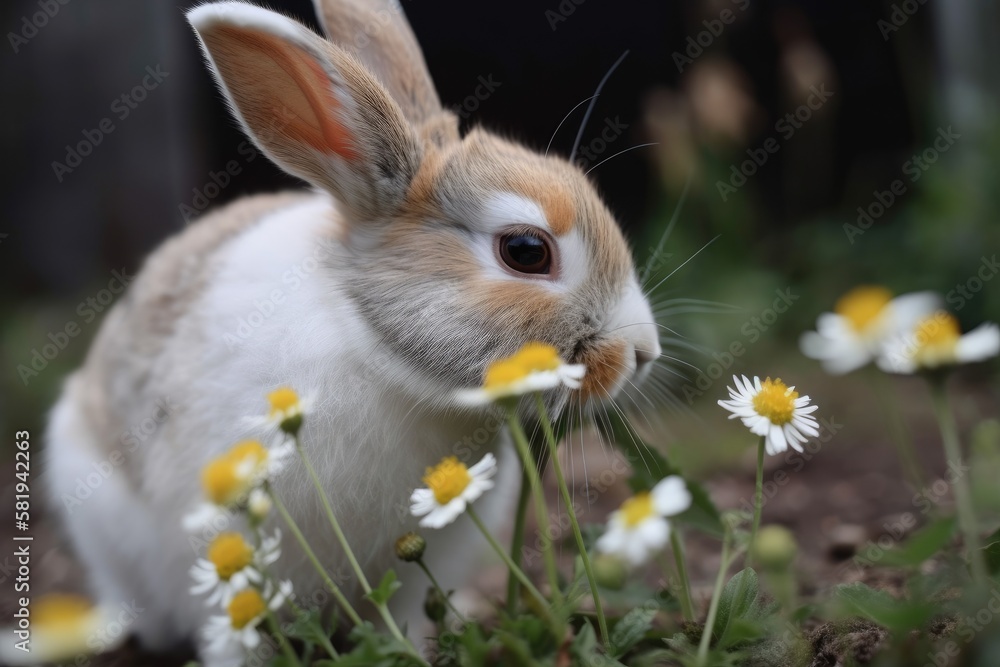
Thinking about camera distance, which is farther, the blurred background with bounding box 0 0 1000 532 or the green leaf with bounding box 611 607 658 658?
the blurred background with bounding box 0 0 1000 532

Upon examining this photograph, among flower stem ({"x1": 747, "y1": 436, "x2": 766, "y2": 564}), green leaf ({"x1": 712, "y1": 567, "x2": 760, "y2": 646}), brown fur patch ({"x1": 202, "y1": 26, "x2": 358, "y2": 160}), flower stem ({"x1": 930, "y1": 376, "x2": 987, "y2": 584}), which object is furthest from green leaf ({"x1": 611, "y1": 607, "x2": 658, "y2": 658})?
brown fur patch ({"x1": 202, "y1": 26, "x2": 358, "y2": 160})

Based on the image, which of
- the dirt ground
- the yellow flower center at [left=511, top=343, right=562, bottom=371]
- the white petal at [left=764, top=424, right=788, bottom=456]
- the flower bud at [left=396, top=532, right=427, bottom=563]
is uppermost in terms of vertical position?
the yellow flower center at [left=511, top=343, right=562, bottom=371]

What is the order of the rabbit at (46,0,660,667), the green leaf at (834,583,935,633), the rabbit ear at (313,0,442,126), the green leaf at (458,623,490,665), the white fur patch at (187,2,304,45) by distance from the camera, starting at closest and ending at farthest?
the green leaf at (834,583,935,633), the green leaf at (458,623,490,665), the white fur patch at (187,2,304,45), the rabbit at (46,0,660,667), the rabbit ear at (313,0,442,126)

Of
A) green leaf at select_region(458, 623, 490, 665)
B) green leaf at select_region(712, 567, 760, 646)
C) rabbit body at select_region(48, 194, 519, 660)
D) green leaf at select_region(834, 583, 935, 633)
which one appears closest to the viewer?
green leaf at select_region(834, 583, 935, 633)

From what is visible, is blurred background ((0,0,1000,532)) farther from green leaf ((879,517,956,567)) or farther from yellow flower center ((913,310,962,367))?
green leaf ((879,517,956,567))

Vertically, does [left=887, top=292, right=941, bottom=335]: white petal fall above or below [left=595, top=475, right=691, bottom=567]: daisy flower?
below

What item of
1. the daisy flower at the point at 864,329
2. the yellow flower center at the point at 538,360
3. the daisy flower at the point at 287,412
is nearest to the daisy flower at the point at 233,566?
the daisy flower at the point at 287,412
